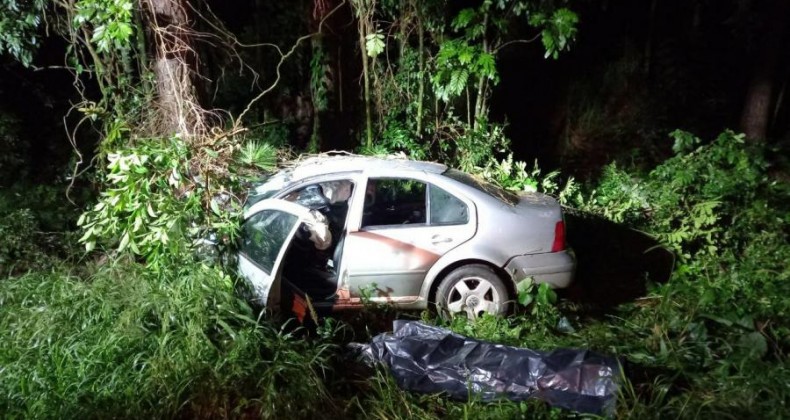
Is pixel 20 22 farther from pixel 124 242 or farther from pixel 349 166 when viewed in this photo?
pixel 349 166

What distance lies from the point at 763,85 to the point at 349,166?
309 inches

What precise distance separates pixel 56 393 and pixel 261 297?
145 centimetres

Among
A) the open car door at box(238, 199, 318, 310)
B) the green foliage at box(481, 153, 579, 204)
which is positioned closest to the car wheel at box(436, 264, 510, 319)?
the open car door at box(238, 199, 318, 310)

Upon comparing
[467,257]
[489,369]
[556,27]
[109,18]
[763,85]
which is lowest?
[489,369]

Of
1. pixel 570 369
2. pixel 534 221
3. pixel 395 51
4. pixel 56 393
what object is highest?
pixel 395 51

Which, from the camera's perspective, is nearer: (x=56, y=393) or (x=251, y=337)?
(x=56, y=393)

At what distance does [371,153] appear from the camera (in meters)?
7.50

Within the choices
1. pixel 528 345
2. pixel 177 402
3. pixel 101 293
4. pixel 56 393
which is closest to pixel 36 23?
pixel 101 293

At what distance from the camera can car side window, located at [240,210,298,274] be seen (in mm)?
4375

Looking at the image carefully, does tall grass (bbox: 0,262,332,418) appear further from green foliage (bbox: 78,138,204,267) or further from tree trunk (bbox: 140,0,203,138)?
tree trunk (bbox: 140,0,203,138)

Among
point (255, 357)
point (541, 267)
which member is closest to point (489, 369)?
point (541, 267)

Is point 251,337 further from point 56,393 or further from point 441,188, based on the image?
point 441,188

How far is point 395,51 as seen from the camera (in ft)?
28.3

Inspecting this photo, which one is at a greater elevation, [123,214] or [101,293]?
[123,214]
